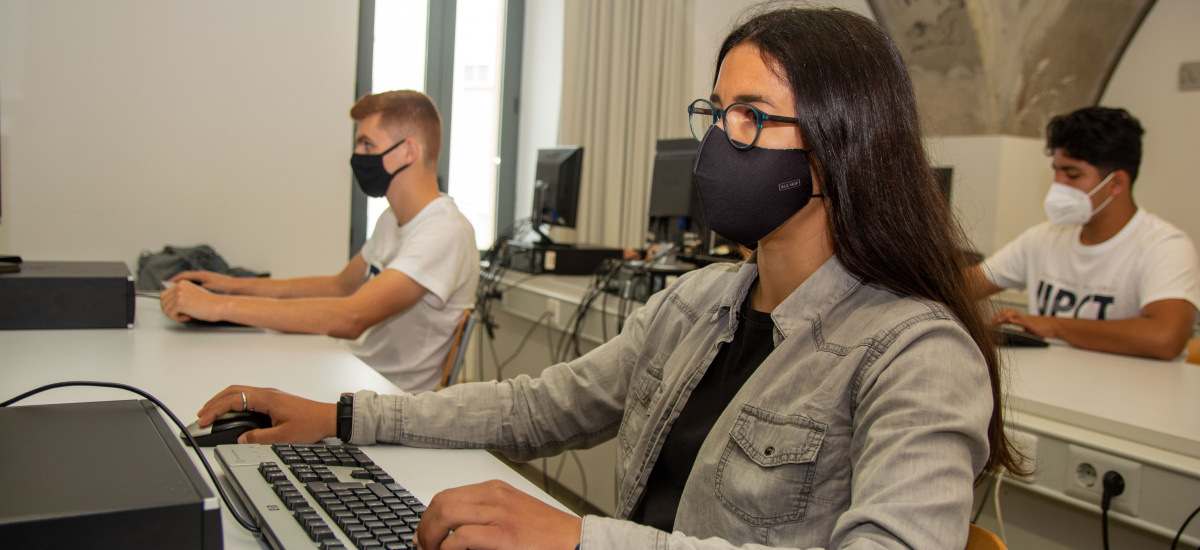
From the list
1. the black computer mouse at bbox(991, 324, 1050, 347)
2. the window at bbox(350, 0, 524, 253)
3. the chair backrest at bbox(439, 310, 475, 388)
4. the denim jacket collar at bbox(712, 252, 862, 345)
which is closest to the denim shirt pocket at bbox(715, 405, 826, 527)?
the denim jacket collar at bbox(712, 252, 862, 345)

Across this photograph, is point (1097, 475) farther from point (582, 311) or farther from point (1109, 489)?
point (582, 311)

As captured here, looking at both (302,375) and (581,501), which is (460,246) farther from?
(581,501)

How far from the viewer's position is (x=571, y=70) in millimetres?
4395

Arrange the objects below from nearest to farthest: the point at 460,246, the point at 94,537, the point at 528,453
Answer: the point at 94,537 → the point at 528,453 → the point at 460,246

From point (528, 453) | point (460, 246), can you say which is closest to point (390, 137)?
point (460, 246)

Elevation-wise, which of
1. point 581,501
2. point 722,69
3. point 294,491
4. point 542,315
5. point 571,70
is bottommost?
point 581,501

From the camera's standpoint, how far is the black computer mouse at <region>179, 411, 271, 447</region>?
105 centimetres

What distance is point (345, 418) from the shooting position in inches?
43.0

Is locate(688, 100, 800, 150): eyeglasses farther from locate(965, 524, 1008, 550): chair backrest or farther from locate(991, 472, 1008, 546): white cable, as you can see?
locate(991, 472, 1008, 546): white cable

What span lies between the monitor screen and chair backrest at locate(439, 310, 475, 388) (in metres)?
1.38

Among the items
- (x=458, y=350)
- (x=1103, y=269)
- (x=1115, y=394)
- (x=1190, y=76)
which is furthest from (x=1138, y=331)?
(x=1190, y=76)

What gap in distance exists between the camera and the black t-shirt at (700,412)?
1.00 metres

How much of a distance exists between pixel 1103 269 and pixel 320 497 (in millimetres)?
2472

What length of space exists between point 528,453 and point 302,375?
22.0 inches
